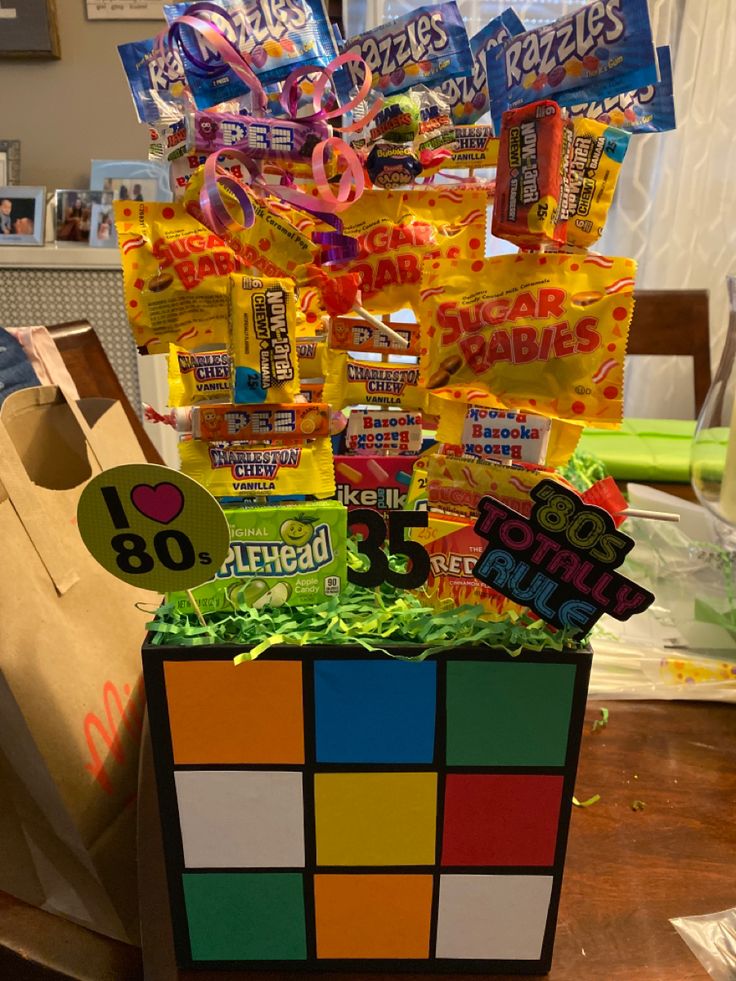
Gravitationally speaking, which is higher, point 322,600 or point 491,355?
point 491,355

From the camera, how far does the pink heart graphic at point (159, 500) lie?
40 cm

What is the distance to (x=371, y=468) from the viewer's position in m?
0.60

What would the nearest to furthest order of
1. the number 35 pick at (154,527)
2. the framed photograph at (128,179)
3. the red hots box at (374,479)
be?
1. the number 35 pick at (154,527)
2. the red hots box at (374,479)
3. the framed photograph at (128,179)

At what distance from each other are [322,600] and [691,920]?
32 cm

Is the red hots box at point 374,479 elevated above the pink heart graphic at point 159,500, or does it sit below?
below

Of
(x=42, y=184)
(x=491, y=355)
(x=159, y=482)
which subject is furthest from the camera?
(x=42, y=184)

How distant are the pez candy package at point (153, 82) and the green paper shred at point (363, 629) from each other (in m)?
0.40

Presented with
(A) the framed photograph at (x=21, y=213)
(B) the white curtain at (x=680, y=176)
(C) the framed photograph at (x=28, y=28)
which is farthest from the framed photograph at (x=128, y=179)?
(B) the white curtain at (x=680, y=176)

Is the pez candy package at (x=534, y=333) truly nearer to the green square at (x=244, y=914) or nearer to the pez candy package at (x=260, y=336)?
the pez candy package at (x=260, y=336)

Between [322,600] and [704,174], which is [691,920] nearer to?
[322,600]

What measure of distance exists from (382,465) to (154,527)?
0.24 m

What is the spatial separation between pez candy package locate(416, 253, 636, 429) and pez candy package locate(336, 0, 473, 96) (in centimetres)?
19

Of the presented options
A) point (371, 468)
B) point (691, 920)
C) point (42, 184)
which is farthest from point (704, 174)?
point (691, 920)

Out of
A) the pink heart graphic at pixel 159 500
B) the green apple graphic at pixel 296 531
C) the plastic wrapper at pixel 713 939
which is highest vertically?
the pink heart graphic at pixel 159 500
